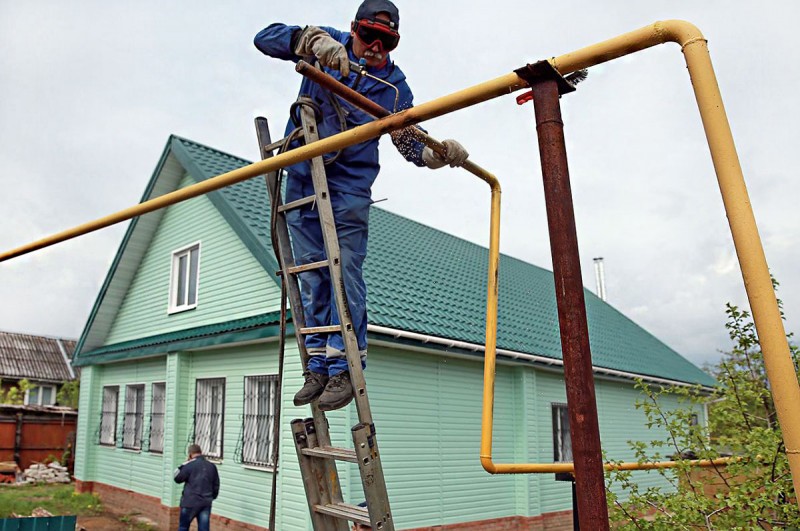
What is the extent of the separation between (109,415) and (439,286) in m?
8.77

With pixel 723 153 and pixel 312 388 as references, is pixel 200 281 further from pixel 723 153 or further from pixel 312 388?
pixel 723 153

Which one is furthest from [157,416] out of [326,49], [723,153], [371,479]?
[723,153]

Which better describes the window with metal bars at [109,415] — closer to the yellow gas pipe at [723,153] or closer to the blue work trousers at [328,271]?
the blue work trousers at [328,271]

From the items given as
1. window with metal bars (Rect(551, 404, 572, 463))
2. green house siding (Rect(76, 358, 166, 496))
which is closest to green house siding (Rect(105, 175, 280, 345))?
green house siding (Rect(76, 358, 166, 496))

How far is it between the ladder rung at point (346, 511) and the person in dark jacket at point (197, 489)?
7791 mm

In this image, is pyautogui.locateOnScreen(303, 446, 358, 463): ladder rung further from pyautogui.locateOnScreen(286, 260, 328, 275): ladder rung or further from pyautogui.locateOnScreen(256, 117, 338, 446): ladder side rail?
pyautogui.locateOnScreen(286, 260, 328, 275): ladder rung

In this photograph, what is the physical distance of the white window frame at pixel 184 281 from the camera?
43.4 ft

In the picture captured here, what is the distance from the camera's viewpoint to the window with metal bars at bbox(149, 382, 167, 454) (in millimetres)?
13609

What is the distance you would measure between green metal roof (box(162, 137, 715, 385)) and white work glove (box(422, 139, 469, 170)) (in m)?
5.99

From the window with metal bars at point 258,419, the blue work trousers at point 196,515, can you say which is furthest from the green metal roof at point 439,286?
the blue work trousers at point 196,515

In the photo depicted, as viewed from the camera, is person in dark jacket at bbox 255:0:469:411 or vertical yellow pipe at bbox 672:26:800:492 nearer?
vertical yellow pipe at bbox 672:26:800:492

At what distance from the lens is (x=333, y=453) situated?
3539 mm

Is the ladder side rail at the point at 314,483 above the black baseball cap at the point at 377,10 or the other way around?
the other way around

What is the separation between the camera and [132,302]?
15.4 metres
